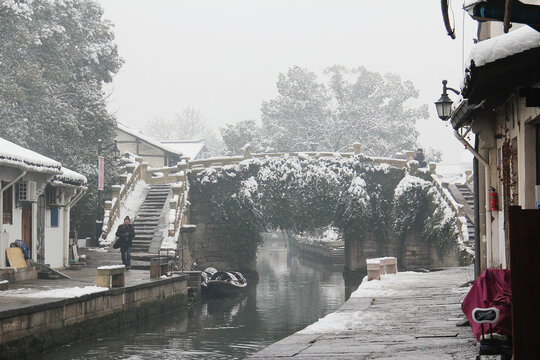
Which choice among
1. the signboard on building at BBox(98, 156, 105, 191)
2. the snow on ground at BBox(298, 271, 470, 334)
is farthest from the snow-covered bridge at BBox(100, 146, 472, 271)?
the snow on ground at BBox(298, 271, 470, 334)

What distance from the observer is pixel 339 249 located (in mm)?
54688

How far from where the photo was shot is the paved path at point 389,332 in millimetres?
9633

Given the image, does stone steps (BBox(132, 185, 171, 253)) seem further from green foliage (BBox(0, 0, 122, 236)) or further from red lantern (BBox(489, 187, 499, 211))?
red lantern (BBox(489, 187, 499, 211))

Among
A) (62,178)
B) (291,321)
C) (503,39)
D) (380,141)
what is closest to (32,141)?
(62,178)

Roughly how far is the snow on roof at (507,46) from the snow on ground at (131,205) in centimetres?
2591

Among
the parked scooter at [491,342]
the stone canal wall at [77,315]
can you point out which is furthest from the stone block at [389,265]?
the parked scooter at [491,342]

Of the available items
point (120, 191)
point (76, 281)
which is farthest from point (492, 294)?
point (120, 191)

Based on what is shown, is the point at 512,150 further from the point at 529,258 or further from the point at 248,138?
the point at 248,138

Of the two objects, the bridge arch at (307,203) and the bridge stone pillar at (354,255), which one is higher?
the bridge arch at (307,203)

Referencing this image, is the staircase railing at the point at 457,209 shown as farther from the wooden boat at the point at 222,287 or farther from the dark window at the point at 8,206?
the dark window at the point at 8,206

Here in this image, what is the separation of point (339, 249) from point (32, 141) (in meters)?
25.4

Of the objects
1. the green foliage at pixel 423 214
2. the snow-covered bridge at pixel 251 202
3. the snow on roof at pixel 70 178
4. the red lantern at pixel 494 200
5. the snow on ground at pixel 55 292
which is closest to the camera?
the red lantern at pixel 494 200

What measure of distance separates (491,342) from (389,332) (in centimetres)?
431

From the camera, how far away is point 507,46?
712 centimetres
